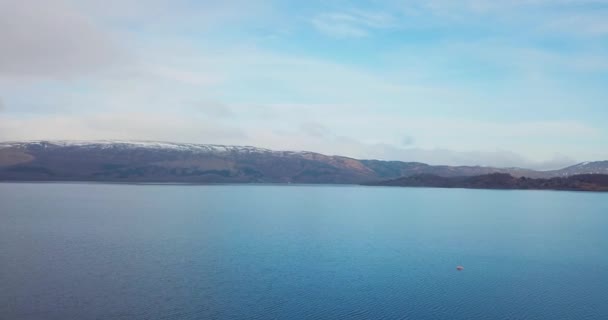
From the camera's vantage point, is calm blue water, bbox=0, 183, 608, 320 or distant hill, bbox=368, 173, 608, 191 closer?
calm blue water, bbox=0, 183, 608, 320

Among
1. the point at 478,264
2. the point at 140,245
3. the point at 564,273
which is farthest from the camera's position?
the point at 140,245

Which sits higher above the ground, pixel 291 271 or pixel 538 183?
pixel 538 183

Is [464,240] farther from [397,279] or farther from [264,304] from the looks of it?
[264,304]

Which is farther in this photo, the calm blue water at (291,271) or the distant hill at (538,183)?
the distant hill at (538,183)

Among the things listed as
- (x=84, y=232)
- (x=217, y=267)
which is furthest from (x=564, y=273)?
(x=84, y=232)

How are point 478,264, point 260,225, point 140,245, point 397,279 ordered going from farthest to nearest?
point 260,225
point 140,245
point 478,264
point 397,279

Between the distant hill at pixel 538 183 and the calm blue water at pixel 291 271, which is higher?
the distant hill at pixel 538 183

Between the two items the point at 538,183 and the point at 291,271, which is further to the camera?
the point at 538,183

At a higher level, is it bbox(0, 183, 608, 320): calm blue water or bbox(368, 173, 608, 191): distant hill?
bbox(368, 173, 608, 191): distant hill
